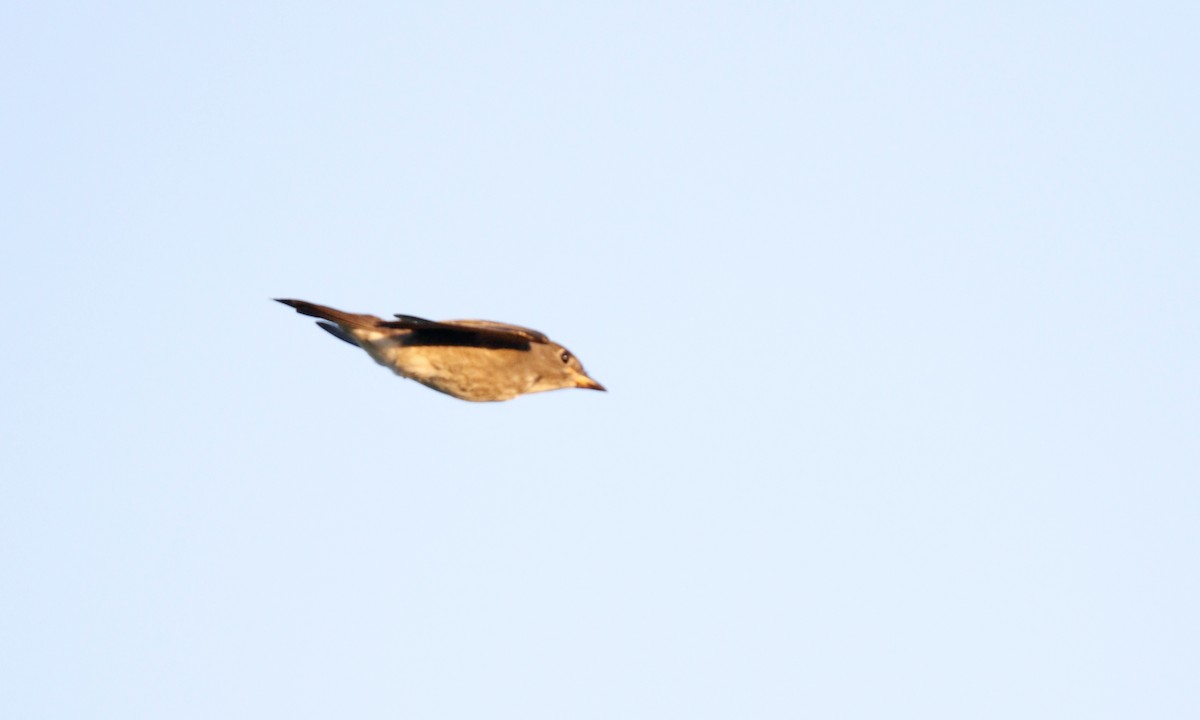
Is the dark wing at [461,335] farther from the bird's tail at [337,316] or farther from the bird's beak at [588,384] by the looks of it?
the bird's beak at [588,384]

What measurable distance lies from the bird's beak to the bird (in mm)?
685

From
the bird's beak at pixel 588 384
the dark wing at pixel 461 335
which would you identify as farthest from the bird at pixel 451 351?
the bird's beak at pixel 588 384

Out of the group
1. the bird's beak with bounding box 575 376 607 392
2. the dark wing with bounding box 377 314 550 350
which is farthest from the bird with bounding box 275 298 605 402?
the bird's beak with bounding box 575 376 607 392

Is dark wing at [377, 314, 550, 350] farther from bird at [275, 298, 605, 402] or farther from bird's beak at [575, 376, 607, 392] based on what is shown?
bird's beak at [575, 376, 607, 392]

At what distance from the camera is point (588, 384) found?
15.8 m

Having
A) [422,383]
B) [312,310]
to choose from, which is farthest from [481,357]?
[312,310]

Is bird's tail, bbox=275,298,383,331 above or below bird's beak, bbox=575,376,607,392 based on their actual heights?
above

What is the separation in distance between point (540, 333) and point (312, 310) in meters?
2.24

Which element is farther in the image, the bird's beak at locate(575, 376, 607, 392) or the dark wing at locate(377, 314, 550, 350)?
the bird's beak at locate(575, 376, 607, 392)

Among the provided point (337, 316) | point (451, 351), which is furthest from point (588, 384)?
point (337, 316)

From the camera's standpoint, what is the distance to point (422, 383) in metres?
14.7

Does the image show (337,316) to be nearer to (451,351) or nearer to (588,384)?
(451,351)

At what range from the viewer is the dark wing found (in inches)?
561

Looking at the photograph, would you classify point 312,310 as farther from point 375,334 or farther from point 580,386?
point 580,386
